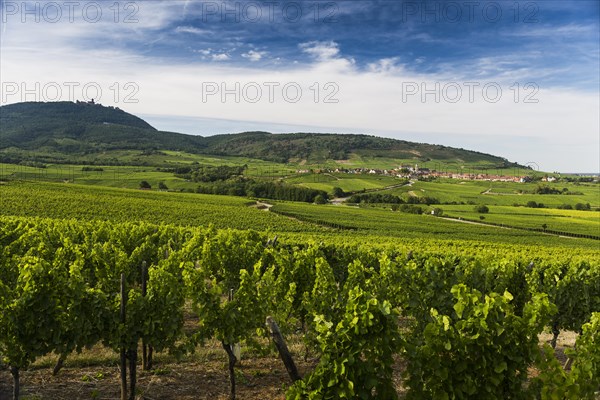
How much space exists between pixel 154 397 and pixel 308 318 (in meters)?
4.17

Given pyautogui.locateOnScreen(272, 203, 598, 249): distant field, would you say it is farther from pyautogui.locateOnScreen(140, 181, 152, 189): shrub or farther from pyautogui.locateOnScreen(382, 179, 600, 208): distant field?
pyautogui.locateOnScreen(140, 181, 152, 189): shrub

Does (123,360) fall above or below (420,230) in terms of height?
above

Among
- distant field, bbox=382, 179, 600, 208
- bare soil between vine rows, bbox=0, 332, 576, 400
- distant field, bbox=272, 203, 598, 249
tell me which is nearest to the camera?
bare soil between vine rows, bbox=0, 332, 576, 400

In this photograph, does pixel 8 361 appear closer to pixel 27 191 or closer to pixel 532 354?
pixel 532 354

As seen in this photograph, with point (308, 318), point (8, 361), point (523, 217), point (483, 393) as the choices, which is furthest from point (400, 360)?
point (523, 217)

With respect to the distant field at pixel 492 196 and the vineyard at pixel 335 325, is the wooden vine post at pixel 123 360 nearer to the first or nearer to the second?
the vineyard at pixel 335 325

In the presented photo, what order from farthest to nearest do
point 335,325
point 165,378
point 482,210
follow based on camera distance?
point 482,210 → point 165,378 → point 335,325

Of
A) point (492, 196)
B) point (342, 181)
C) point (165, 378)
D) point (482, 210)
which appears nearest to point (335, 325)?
point (165, 378)

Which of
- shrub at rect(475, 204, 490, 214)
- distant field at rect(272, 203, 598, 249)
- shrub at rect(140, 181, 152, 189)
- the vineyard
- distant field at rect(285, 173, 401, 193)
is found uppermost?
distant field at rect(285, 173, 401, 193)

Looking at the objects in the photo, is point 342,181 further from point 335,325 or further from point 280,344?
point 280,344

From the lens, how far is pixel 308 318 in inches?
396

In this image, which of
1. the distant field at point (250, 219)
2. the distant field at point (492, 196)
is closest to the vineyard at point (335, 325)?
the distant field at point (250, 219)

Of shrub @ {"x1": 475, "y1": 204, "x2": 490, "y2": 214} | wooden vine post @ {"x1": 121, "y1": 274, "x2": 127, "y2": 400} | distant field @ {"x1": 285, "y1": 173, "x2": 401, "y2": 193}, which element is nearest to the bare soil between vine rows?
wooden vine post @ {"x1": 121, "y1": 274, "x2": 127, "y2": 400}

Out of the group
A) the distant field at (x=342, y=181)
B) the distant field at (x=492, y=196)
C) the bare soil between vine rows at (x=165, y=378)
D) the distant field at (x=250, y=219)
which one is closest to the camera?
the bare soil between vine rows at (x=165, y=378)
